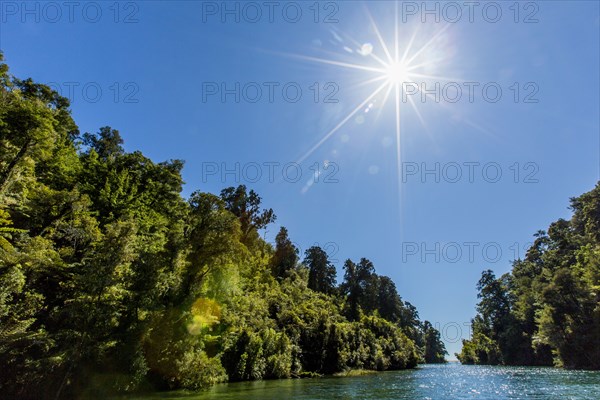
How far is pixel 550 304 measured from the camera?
59531mm

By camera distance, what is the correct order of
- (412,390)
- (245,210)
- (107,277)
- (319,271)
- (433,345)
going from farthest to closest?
1. (433,345)
2. (319,271)
3. (245,210)
4. (412,390)
5. (107,277)

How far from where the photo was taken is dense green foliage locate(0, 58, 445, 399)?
16.7 meters

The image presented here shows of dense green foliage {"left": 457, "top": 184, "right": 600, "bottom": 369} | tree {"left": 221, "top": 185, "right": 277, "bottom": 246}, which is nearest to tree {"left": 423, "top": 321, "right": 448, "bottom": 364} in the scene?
dense green foliage {"left": 457, "top": 184, "right": 600, "bottom": 369}

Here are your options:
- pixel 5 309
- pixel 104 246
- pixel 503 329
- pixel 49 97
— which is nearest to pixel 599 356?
pixel 503 329

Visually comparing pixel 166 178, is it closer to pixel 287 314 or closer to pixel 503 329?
pixel 287 314

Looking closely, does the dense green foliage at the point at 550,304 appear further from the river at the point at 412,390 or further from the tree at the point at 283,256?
the tree at the point at 283,256

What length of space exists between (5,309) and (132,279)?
6.10 meters

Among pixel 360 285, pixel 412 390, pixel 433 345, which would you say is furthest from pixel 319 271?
pixel 433 345

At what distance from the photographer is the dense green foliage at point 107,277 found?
656 inches

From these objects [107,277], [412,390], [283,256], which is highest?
[283,256]

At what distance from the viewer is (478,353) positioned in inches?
3912

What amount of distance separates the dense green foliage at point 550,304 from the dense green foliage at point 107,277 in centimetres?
5000

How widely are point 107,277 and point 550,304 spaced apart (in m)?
73.3

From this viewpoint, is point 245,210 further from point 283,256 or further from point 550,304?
point 550,304
